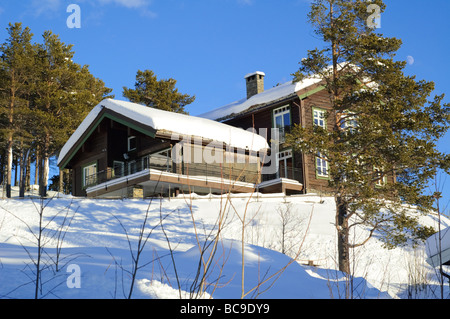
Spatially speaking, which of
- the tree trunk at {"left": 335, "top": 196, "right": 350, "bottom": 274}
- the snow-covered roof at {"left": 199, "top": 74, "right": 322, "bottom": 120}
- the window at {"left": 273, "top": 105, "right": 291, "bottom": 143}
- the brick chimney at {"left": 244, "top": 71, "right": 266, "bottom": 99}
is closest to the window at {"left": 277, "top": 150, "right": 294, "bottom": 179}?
the window at {"left": 273, "top": 105, "right": 291, "bottom": 143}

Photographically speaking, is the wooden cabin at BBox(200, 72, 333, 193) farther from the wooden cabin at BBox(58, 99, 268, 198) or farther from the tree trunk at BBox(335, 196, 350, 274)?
the tree trunk at BBox(335, 196, 350, 274)

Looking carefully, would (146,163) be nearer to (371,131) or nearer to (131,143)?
(131,143)

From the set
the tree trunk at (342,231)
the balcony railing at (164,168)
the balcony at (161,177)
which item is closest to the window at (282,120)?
the balcony at (161,177)

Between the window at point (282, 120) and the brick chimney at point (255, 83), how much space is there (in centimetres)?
381

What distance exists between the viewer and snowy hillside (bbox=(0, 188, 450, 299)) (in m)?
5.29

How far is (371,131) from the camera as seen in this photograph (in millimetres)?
15156

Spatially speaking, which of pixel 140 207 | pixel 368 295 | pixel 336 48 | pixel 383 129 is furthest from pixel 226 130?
pixel 368 295

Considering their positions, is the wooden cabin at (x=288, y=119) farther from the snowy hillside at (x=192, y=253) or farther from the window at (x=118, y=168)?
the window at (x=118, y=168)

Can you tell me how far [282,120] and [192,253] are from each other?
2120 cm

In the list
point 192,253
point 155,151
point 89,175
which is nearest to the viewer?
point 192,253

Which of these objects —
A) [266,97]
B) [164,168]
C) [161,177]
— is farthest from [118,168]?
[266,97]

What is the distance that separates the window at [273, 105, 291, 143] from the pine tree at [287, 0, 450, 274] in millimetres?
10368

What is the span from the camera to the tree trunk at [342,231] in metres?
14.5
